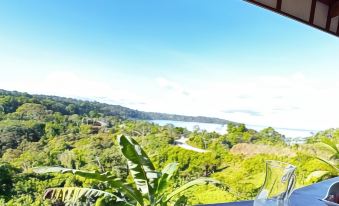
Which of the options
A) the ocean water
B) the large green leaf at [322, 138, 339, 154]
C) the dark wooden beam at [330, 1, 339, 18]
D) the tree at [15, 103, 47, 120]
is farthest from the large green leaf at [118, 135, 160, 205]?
the large green leaf at [322, 138, 339, 154]

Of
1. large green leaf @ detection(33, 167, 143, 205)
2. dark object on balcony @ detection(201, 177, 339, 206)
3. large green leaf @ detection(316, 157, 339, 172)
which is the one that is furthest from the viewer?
large green leaf @ detection(316, 157, 339, 172)

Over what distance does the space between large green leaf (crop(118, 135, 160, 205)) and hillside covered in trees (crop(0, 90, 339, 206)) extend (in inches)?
2.0

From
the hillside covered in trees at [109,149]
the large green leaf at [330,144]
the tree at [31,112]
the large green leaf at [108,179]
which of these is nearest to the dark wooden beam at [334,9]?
the hillside covered in trees at [109,149]

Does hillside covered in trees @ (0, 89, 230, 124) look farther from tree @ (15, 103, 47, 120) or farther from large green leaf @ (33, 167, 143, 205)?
large green leaf @ (33, 167, 143, 205)

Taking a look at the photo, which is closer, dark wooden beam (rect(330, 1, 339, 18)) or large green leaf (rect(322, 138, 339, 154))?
dark wooden beam (rect(330, 1, 339, 18))

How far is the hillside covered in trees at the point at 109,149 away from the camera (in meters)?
3.44

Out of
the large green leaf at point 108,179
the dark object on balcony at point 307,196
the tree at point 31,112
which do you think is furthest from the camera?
the tree at point 31,112

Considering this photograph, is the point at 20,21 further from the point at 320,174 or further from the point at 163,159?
the point at 320,174

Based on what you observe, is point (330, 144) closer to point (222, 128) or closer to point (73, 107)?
point (222, 128)

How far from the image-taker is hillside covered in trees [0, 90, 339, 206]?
11.3ft

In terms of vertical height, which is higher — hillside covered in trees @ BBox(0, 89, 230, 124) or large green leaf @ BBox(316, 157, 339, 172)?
hillside covered in trees @ BBox(0, 89, 230, 124)

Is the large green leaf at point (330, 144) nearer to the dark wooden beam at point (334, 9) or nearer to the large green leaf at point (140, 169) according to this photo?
the dark wooden beam at point (334, 9)

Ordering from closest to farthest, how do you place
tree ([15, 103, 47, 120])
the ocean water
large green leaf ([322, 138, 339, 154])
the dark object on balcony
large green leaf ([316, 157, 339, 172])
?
1. the dark object on balcony
2. tree ([15, 103, 47, 120])
3. the ocean water
4. large green leaf ([322, 138, 339, 154])
5. large green leaf ([316, 157, 339, 172])

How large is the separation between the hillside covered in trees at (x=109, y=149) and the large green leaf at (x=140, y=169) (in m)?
0.05
